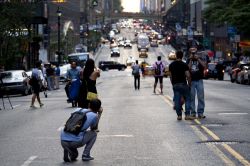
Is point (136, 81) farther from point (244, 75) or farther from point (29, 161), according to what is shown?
point (29, 161)

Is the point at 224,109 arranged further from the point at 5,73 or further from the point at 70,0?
the point at 70,0

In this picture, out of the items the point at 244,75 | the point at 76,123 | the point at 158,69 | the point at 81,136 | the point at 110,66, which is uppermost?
the point at 76,123

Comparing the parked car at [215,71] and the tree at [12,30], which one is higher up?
the tree at [12,30]

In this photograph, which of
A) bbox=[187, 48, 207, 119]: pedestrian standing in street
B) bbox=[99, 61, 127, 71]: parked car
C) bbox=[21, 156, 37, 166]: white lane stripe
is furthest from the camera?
bbox=[99, 61, 127, 71]: parked car

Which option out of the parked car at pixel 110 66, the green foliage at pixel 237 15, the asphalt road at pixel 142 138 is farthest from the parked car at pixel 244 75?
the parked car at pixel 110 66

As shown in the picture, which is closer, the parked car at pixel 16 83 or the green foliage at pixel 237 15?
the parked car at pixel 16 83

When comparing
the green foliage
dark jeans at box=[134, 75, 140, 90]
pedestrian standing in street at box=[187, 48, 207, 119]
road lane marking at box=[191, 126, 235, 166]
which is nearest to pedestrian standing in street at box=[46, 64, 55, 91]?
dark jeans at box=[134, 75, 140, 90]

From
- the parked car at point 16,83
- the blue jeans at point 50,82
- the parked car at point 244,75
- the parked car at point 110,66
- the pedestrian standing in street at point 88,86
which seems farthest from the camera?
the parked car at point 110,66

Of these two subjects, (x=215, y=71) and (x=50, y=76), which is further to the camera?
(x=215, y=71)

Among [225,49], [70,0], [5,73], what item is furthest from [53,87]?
[70,0]

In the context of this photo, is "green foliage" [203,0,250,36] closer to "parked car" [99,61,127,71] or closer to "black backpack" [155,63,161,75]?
"black backpack" [155,63,161,75]

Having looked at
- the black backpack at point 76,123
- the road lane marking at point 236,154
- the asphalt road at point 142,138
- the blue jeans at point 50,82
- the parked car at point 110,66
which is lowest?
the parked car at point 110,66

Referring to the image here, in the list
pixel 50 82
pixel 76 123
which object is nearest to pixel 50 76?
pixel 50 82

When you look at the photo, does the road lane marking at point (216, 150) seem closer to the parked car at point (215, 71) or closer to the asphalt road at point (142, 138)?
the asphalt road at point (142, 138)
